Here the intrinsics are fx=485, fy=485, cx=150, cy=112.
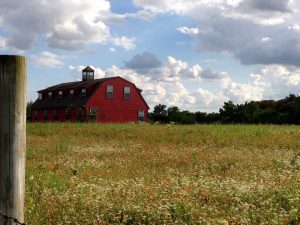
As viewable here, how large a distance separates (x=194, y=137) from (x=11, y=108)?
2029cm

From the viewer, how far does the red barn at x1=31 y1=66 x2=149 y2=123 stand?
2458 inches

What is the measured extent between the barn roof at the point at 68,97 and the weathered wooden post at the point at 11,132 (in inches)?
2198

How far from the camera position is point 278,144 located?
69.8 ft

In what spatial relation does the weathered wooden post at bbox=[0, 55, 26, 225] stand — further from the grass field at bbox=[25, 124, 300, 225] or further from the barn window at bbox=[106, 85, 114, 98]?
the barn window at bbox=[106, 85, 114, 98]

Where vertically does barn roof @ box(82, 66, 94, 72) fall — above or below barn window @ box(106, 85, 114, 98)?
above

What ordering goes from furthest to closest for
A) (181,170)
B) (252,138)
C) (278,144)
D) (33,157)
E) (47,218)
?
(252,138), (278,144), (33,157), (181,170), (47,218)

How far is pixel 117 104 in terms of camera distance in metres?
64.9

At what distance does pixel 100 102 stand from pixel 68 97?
7104 millimetres

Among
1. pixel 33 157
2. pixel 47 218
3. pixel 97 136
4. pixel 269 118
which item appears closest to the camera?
pixel 47 218

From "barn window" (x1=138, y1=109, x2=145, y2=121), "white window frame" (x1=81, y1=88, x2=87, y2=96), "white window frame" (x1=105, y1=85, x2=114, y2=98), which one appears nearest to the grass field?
"white window frame" (x1=105, y1=85, x2=114, y2=98)

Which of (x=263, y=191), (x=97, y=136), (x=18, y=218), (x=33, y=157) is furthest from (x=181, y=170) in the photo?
(x=97, y=136)

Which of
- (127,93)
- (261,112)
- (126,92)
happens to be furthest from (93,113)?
(261,112)

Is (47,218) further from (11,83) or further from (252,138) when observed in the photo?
(252,138)

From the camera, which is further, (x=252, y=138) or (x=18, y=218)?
(x=252, y=138)
